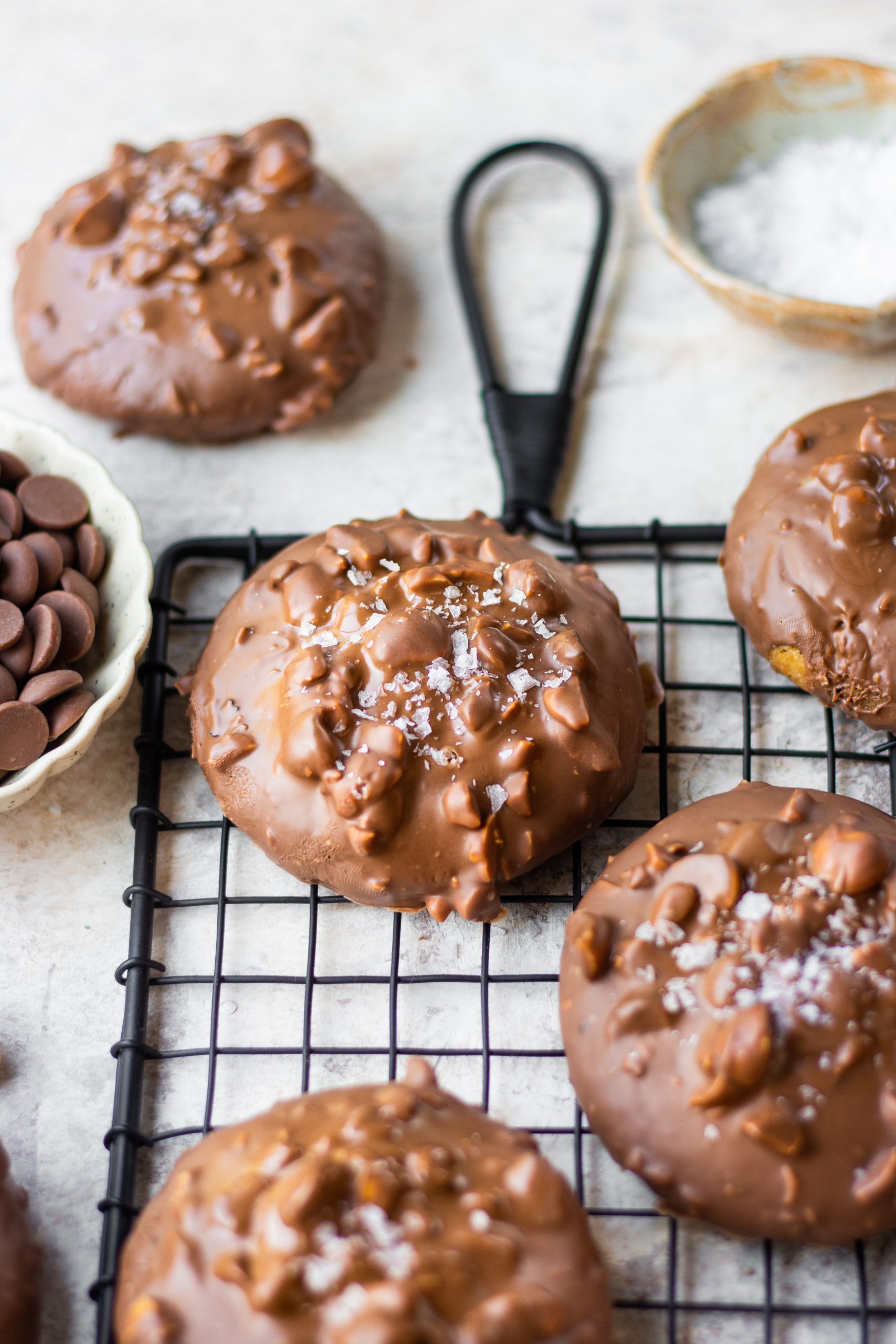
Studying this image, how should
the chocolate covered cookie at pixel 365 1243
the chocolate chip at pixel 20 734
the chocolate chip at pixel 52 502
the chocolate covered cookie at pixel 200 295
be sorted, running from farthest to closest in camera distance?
the chocolate covered cookie at pixel 200 295 → the chocolate chip at pixel 52 502 → the chocolate chip at pixel 20 734 → the chocolate covered cookie at pixel 365 1243

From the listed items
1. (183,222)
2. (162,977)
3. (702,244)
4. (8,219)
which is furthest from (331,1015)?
(8,219)

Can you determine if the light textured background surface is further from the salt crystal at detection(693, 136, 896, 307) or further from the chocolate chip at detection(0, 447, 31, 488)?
the chocolate chip at detection(0, 447, 31, 488)

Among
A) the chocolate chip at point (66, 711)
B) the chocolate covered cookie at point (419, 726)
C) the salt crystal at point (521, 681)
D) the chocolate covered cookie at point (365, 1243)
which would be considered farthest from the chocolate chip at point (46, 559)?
the chocolate covered cookie at point (365, 1243)

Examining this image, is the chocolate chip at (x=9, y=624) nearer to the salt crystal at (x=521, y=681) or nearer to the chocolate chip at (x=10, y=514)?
the chocolate chip at (x=10, y=514)

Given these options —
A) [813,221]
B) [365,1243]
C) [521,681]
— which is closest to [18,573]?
[521,681]

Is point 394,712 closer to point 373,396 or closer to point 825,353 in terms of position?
point 373,396

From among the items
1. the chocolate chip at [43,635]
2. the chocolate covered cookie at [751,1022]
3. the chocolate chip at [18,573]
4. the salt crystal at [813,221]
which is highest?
the salt crystal at [813,221]
